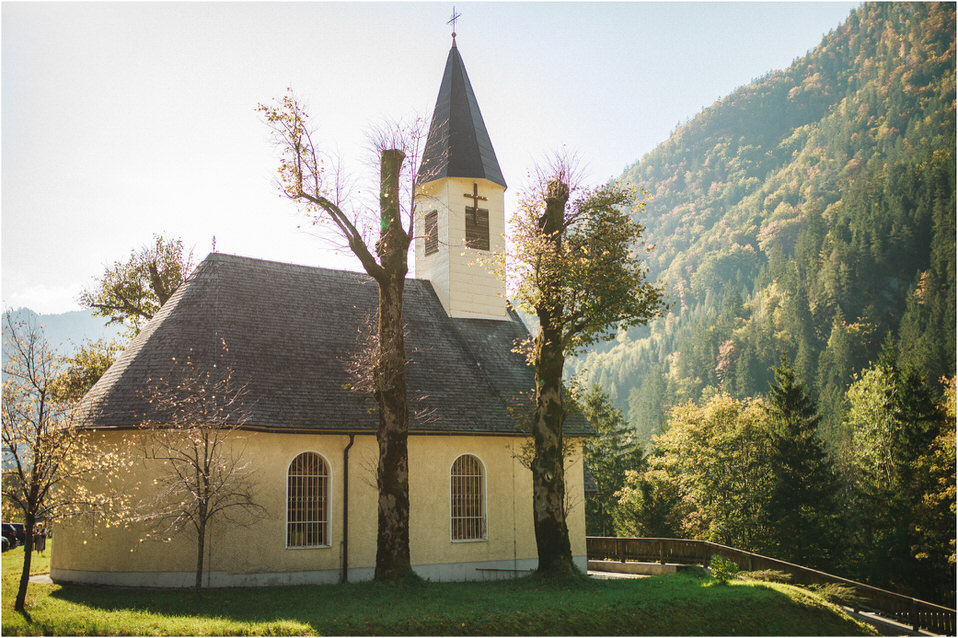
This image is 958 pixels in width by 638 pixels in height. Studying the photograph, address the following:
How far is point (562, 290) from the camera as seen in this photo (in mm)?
18453

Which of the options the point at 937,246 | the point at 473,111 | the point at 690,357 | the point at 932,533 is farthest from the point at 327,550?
the point at 690,357

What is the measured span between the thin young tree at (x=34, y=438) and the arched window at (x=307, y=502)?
5.60 meters

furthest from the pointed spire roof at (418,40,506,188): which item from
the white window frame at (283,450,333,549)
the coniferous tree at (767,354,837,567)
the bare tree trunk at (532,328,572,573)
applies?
the coniferous tree at (767,354,837,567)

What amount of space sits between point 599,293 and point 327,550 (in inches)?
380

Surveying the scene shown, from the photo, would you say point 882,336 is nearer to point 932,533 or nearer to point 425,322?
point 932,533

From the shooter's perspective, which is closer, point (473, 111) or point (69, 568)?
point (69, 568)

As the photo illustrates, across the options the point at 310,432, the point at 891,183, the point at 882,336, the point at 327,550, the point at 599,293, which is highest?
the point at 891,183

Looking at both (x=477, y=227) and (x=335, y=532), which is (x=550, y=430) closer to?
(x=335, y=532)

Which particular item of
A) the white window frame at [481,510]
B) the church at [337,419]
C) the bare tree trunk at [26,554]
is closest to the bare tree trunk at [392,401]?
the church at [337,419]

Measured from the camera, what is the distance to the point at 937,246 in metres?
86.6

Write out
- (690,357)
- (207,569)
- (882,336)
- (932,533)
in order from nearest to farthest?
1. (207,569)
2. (932,533)
3. (882,336)
4. (690,357)

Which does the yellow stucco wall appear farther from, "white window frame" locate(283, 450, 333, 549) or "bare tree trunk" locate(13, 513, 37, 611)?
"bare tree trunk" locate(13, 513, 37, 611)

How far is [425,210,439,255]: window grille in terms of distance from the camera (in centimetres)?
2672

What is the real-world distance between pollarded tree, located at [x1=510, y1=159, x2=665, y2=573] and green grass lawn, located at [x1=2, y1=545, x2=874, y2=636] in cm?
216
